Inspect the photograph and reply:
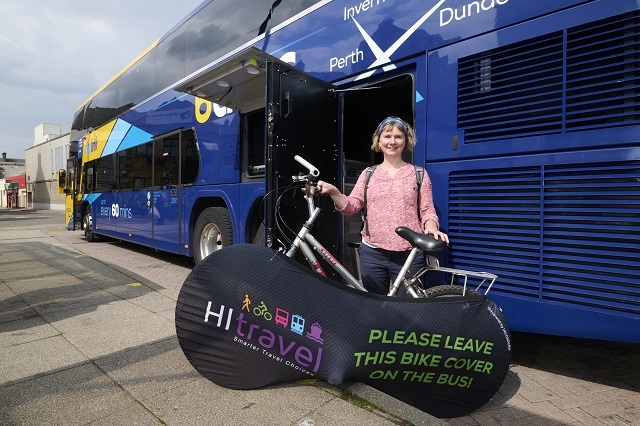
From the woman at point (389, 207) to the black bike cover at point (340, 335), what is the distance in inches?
24.8

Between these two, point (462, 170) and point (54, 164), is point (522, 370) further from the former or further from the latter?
point (54, 164)

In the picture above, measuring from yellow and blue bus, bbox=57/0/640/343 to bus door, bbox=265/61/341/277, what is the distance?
0.05 ft

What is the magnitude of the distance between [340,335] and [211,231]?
399cm

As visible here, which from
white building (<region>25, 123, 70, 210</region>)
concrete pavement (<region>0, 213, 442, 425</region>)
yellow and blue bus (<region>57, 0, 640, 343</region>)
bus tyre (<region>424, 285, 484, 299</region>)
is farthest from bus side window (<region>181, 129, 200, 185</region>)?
white building (<region>25, 123, 70, 210</region>)

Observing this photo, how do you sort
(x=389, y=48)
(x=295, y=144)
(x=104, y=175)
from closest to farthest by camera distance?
(x=389, y=48)
(x=295, y=144)
(x=104, y=175)

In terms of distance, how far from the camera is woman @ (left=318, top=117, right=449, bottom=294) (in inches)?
110

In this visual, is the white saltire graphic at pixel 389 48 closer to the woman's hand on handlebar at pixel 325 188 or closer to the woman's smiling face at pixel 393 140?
the woman's smiling face at pixel 393 140

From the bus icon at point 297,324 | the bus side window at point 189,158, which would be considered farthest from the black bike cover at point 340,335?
the bus side window at point 189,158

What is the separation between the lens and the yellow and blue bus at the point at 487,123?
7.76 feet

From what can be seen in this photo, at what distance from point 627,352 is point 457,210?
2.03 metres

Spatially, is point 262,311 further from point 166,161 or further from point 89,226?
point 89,226

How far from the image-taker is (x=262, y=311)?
7.70 ft

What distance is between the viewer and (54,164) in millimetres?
40250

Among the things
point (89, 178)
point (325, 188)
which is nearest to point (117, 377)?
point (325, 188)
